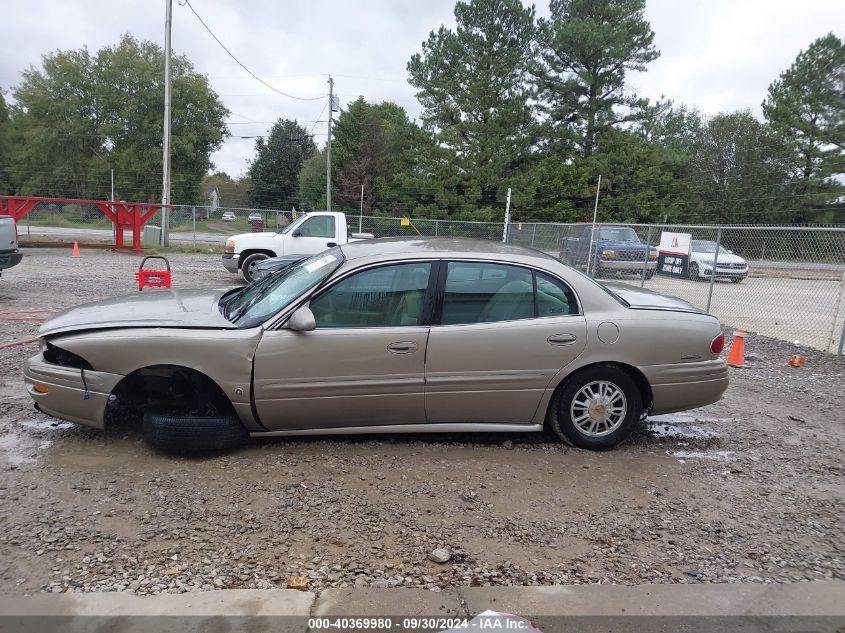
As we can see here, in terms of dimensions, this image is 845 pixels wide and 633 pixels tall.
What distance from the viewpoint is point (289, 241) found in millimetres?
13367

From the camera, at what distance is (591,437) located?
4.26m

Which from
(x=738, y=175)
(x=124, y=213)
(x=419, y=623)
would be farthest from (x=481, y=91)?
(x=419, y=623)

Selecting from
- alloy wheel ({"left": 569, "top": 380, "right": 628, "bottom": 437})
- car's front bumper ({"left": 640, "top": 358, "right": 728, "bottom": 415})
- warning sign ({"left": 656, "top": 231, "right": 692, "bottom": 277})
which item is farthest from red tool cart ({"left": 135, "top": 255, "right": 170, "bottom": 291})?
warning sign ({"left": 656, "top": 231, "right": 692, "bottom": 277})

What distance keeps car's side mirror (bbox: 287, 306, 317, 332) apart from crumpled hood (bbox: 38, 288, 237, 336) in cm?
41

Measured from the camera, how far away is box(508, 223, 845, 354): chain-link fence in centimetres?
972

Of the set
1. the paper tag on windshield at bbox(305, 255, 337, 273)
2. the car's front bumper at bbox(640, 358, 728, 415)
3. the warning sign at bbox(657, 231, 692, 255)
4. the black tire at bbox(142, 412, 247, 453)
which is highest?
the warning sign at bbox(657, 231, 692, 255)

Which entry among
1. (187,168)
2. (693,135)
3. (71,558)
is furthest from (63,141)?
(71,558)

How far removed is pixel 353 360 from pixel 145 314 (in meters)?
1.48

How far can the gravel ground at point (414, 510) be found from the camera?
2820 millimetres

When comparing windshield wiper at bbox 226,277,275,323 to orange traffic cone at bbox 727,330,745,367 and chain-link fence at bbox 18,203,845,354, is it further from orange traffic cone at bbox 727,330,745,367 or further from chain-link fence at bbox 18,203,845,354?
chain-link fence at bbox 18,203,845,354

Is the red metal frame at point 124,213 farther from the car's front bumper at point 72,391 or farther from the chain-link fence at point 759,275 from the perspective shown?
the car's front bumper at point 72,391

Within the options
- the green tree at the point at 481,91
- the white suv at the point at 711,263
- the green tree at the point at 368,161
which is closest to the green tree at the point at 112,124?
the green tree at the point at 368,161

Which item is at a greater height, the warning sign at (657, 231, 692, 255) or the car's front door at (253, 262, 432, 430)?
the warning sign at (657, 231, 692, 255)

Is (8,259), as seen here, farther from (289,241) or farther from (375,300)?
(375,300)
